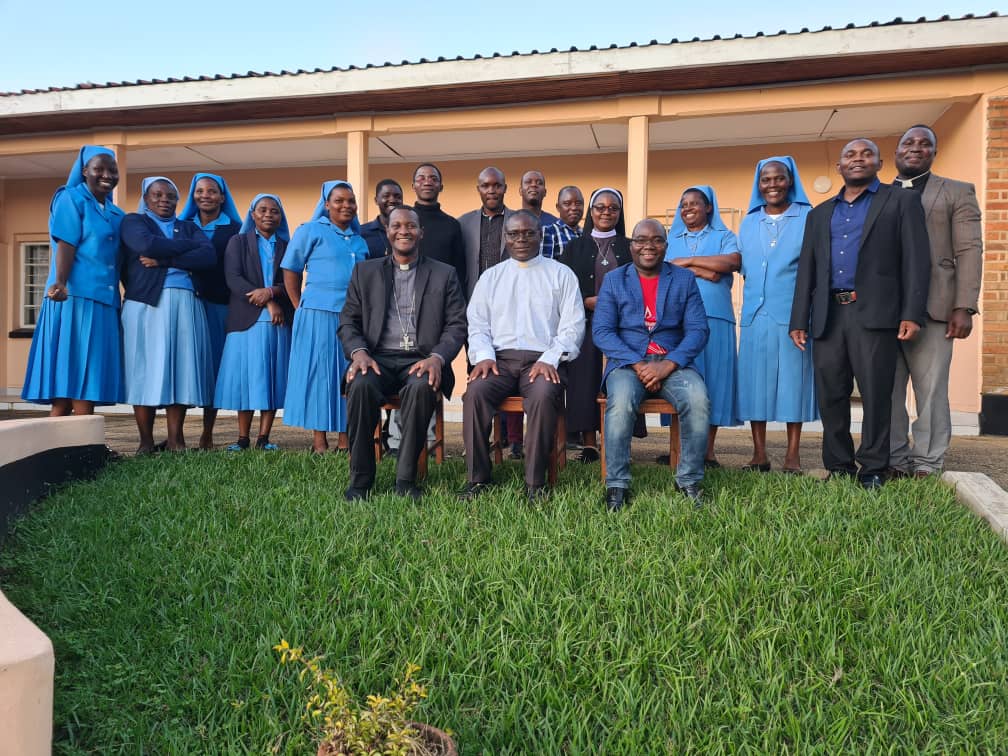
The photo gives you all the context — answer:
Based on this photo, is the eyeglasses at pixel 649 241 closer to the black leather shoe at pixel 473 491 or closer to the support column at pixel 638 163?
the black leather shoe at pixel 473 491

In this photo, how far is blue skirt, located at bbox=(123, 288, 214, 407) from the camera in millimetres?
5676

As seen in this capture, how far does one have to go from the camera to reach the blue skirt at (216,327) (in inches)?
239

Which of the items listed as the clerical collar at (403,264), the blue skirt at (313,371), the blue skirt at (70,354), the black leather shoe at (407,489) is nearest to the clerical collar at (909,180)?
the clerical collar at (403,264)

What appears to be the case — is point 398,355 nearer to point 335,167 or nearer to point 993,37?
point 993,37

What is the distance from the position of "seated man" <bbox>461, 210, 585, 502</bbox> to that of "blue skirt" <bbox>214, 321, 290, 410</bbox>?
186 centimetres

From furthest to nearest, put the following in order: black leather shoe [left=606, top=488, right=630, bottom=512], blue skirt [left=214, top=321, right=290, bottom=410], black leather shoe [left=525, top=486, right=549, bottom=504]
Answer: blue skirt [left=214, top=321, right=290, bottom=410], black leather shoe [left=525, top=486, right=549, bottom=504], black leather shoe [left=606, top=488, right=630, bottom=512]

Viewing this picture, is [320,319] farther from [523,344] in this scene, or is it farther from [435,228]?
[523,344]

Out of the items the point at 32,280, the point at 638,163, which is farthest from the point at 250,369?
the point at 32,280

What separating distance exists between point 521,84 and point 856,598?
6766mm

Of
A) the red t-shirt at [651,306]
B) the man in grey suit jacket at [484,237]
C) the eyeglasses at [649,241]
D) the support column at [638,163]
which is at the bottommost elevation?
the red t-shirt at [651,306]

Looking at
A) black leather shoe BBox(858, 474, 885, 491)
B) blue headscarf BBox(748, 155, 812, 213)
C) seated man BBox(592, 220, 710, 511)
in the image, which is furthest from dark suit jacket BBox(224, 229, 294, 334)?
black leather shoe BBox(858, 474, 885, 491)

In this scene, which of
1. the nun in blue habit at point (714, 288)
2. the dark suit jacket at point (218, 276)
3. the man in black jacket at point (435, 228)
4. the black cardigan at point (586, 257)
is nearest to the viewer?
the nun in blue habit at point (714, 288)

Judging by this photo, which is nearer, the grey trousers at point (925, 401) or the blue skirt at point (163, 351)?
the grey trousers at point (925, 401)

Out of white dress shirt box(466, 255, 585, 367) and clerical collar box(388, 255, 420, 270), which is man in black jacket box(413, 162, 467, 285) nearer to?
clerical collar box(388, 255, 420, 270)
